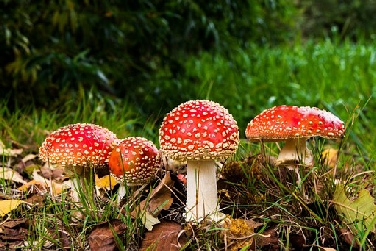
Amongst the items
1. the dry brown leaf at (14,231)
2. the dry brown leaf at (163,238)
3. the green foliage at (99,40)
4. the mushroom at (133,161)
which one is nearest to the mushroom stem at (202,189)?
the dry brown leaf at (163,238)

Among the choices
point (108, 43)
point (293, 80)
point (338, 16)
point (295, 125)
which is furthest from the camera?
point (338, 16)

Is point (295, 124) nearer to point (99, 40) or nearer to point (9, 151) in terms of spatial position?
point (9, 151)

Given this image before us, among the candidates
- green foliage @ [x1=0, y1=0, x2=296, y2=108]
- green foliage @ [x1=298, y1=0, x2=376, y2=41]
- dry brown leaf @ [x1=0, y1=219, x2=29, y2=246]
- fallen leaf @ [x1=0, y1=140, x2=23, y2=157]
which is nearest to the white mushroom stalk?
dry brown leaf @ [x1=0, y1=219, x2=29, y2=246]

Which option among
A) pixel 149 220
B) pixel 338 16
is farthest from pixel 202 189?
pixel 338 16

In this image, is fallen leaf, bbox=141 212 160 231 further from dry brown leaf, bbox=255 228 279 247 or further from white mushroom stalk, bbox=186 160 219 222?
dry brown leaf, bbox=255 228 279 247

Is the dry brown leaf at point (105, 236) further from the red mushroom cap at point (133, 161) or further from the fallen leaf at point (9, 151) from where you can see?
the fallen leaf at point (9, 151)

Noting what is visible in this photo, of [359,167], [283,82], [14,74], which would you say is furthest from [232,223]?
[283,82]
